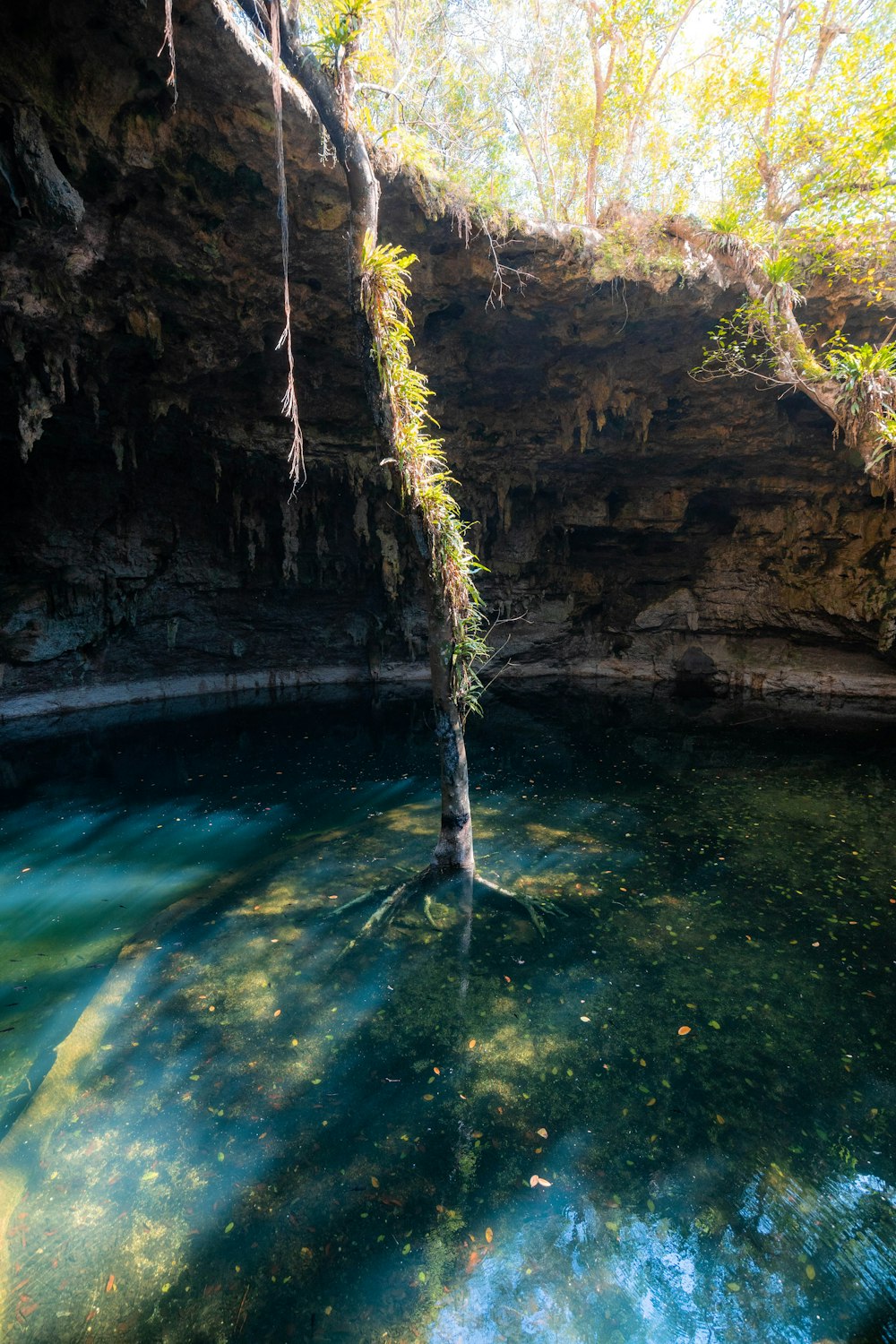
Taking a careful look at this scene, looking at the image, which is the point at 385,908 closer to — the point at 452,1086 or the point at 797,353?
the point at 452,1086

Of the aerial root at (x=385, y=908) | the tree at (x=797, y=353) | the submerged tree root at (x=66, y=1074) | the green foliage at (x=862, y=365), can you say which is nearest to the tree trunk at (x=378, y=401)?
the aerial root at (x=385, y=908)

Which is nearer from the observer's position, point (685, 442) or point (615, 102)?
point (615, 102)

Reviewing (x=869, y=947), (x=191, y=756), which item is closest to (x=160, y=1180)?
(x=869, y=947)

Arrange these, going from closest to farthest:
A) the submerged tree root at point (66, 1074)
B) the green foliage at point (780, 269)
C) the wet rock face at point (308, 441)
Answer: the submerged tree root at point (66, 1074)
the wet rock face at point (308, 441)
the green foliage at point (780, 269)

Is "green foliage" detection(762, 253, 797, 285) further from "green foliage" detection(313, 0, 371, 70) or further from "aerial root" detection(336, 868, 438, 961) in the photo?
"aerial root" detection(336, 868, 438, 961)

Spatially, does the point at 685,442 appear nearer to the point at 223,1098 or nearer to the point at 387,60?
the point at 387,60

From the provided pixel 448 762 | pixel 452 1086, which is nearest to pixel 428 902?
pixel 448 762

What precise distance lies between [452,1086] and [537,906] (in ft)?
6.75

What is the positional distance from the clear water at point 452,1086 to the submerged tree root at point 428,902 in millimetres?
72

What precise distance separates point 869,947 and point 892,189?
983 cm

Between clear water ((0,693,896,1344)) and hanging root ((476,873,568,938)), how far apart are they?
0.08m

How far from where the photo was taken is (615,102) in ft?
37.4

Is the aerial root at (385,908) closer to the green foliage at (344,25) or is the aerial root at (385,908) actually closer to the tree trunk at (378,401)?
the tree trunk at (378,401)

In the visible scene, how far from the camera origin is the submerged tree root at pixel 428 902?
5.26 metres
